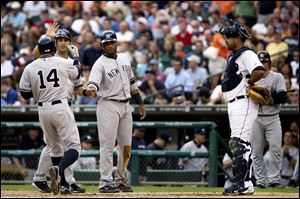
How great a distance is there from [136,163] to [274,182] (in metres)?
2.67

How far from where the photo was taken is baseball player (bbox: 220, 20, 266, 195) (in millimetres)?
11594

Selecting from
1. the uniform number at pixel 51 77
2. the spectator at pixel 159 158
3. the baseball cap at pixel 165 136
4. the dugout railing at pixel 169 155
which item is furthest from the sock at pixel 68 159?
the baseball cap at pixel 165 136

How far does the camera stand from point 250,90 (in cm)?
1170

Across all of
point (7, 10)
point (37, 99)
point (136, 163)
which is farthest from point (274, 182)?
point (7, 10)

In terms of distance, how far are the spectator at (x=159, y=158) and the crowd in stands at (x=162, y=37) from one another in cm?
92

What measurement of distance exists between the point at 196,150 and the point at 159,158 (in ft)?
2.44

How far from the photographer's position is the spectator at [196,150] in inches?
667

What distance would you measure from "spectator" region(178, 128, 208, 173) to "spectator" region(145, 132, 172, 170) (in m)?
0.30

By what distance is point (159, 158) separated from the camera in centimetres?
1728

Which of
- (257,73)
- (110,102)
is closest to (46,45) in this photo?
(110,102)

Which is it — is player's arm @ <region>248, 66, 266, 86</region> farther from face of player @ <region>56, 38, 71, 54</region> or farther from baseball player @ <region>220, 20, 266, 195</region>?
face of player @ <region>56, 38, 71, 54</region>

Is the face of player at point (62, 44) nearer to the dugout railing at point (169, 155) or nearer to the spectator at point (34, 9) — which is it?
the dugout railing at point (169, 155)

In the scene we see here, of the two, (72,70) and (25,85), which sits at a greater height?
(72,70)

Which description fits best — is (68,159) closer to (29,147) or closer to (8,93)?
(29,147)
